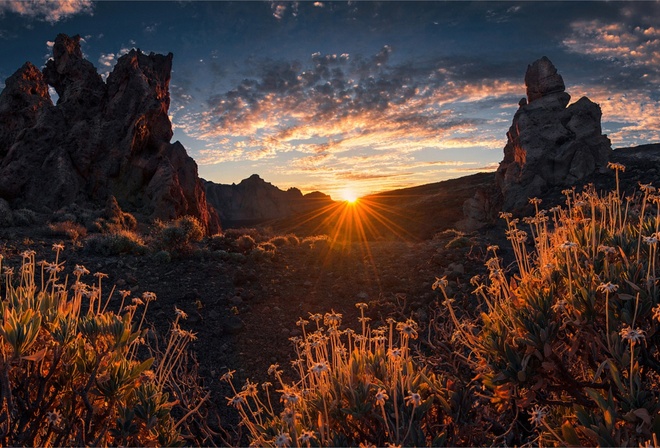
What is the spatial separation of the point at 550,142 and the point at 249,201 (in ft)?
260

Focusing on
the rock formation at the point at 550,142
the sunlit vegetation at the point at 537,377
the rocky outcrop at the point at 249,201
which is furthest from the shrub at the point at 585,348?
the rocky outcrop at the point at 249,201

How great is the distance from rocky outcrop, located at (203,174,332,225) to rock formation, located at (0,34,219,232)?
61964mm

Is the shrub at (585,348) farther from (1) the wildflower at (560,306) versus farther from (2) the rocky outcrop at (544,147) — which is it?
(2) the rocky outcrop at (544,147)

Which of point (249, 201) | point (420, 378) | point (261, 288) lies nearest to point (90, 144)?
point (261, 288)

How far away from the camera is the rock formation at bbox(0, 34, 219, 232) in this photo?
90.2 feet

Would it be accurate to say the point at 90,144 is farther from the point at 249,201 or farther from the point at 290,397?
the point at 249,201

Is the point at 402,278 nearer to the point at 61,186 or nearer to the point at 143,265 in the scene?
the point at 143,265

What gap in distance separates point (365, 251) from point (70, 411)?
1213 cm

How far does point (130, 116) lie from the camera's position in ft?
102

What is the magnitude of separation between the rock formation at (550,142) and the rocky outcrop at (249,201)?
7005cm

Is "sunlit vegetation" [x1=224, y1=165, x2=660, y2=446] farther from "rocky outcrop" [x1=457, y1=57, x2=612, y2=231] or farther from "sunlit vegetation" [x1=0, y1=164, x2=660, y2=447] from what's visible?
"rocky outcrop" [x1=457, y1=57, x2=612, y2=231]

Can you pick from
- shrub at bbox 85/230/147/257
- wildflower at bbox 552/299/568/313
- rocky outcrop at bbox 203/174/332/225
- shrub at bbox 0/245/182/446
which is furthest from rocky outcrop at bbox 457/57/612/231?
rocky outcrop at bbox 203/174/332/225

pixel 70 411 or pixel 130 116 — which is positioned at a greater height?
pixel 130 116

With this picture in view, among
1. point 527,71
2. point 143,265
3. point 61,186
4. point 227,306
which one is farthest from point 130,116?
point 527,71
